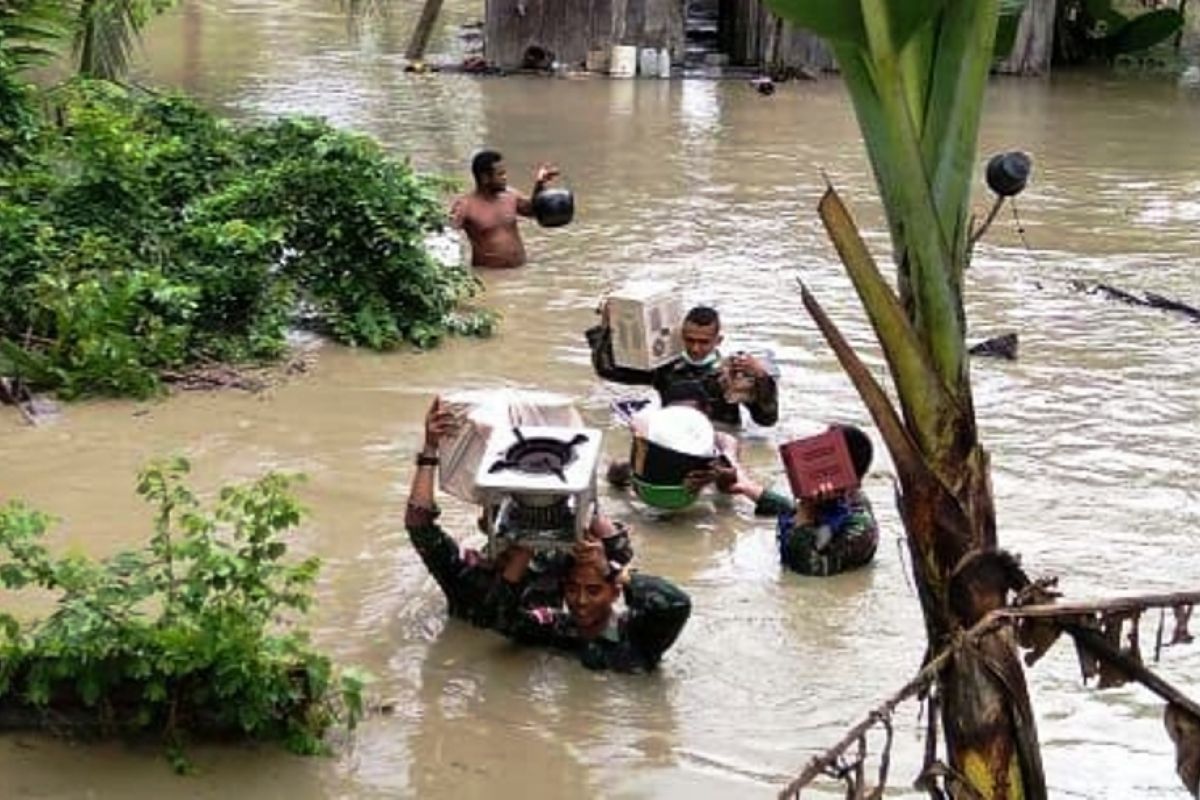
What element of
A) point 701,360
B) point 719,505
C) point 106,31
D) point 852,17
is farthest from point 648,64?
point 852,17

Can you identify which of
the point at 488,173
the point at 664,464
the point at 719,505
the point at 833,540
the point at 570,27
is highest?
the point at 570,27

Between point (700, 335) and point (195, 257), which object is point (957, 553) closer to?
point (700, 335)

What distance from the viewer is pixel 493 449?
18.2 feet

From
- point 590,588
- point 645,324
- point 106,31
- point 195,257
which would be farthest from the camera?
point 106,31

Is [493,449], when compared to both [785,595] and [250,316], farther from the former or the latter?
[250,316]

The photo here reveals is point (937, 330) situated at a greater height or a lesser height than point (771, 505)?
greater

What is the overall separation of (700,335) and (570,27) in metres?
12.1

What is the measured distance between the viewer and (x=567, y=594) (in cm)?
571

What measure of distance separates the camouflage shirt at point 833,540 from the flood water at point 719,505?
0.08 metres

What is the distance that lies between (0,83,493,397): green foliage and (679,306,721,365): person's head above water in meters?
1.90

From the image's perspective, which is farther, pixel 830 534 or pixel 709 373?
pixel 709 373

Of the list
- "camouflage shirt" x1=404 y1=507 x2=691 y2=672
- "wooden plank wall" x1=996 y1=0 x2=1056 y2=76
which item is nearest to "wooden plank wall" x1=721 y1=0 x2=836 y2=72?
"wooden plank wall" x1=996 y1=0 x2=1056 y2=76

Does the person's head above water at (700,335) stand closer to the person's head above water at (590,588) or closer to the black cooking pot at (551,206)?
the person's head above water at (590,588)

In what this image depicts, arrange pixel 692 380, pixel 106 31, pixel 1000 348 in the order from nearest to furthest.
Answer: pixel 692 380
pixel 1000 348
pixel 106 31
